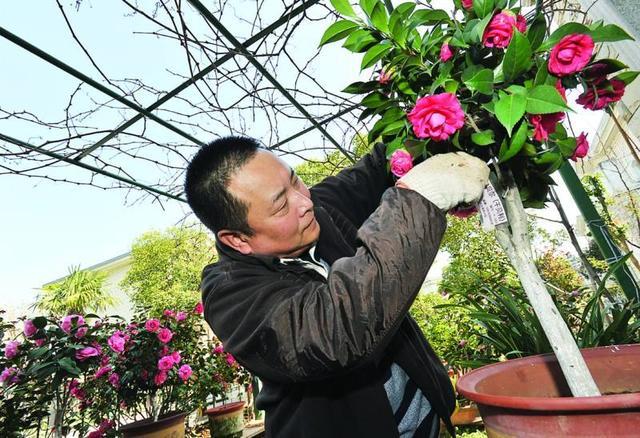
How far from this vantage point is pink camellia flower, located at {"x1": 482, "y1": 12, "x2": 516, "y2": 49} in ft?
2.64

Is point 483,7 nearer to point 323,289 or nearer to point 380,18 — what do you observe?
A: point 380,18

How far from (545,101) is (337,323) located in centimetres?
64

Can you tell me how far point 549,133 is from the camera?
2.86 ft

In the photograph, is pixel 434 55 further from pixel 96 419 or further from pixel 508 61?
pixel 96 419

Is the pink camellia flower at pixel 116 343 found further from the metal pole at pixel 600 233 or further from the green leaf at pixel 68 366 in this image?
the metal pole at pixel 600 233

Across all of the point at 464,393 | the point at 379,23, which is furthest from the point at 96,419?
the point at 379,23

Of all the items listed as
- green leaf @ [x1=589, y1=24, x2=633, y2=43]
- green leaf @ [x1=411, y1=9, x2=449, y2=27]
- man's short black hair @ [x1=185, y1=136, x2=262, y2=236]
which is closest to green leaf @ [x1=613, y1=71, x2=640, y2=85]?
green leaf @ [x1=589, y1=24, x2=633, y2=43]

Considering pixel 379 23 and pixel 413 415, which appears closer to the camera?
pixel 379 23

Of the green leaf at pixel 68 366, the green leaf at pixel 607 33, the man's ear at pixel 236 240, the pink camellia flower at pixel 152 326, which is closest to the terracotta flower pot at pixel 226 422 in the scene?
the pink camellia flower at pixel 152 326

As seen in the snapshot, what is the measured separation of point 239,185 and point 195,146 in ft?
7.83

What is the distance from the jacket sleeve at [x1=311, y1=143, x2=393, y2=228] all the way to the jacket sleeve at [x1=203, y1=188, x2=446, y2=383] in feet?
2.42

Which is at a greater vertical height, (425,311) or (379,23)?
(379,23)

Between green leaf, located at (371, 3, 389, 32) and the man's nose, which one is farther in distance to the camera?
the man's nose

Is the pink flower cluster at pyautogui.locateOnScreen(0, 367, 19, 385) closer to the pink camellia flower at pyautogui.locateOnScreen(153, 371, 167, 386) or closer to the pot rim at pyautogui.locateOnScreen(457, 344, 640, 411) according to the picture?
the pink camellia flower at pyautogui.locateOnScreen(153, 371, 167, 386)
